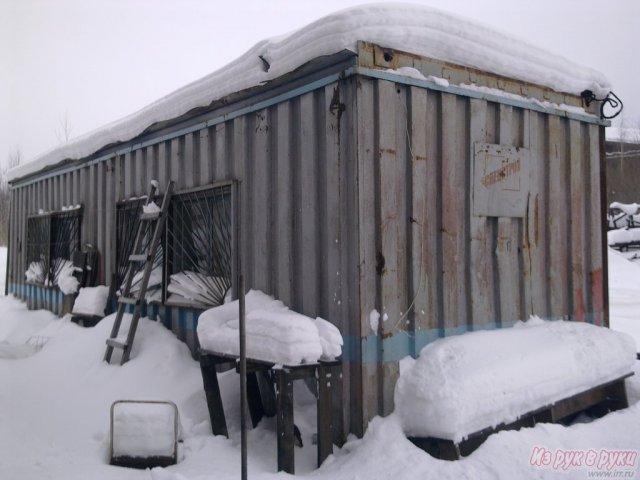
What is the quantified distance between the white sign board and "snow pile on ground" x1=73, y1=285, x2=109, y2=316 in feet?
16.8

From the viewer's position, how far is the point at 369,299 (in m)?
4.38

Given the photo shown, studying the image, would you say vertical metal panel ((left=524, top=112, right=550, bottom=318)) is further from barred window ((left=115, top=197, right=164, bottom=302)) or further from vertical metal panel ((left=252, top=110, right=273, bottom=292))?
barred window ((left=115, top=197, right=164, bottom=302))

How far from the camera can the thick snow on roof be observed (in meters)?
4.45

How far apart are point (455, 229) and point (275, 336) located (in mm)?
1863

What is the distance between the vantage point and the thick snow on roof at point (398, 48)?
4.45 m

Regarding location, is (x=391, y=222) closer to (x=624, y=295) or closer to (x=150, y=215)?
(x=150, y=215)

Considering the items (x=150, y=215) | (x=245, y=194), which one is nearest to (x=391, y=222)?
(x=245, y=194)

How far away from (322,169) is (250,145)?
1.11 metres

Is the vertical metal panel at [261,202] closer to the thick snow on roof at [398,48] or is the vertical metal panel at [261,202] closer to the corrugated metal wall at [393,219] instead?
the corrugated metal wall at [393,219]

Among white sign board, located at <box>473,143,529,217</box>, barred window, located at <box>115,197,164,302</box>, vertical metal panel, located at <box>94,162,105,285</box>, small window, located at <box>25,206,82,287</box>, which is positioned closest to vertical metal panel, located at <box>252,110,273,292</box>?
white sign board, located at <box>473,143,529,217</box>

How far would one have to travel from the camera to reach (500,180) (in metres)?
5.38

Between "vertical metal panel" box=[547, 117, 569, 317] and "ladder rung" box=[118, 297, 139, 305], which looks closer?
"vertical metal panel" box=[547, 117, 569, 317]

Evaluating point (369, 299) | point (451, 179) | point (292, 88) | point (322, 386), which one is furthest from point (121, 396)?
point (451, 179)

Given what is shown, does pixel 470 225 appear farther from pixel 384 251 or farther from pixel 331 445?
pixel 331 445
